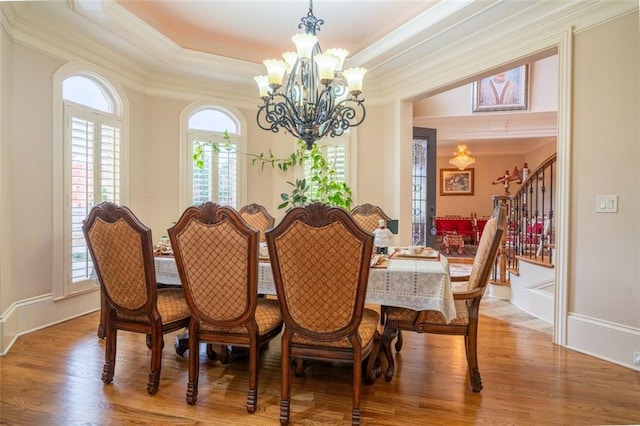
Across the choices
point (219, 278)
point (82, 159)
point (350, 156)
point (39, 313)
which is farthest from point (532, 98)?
point (39, 313)

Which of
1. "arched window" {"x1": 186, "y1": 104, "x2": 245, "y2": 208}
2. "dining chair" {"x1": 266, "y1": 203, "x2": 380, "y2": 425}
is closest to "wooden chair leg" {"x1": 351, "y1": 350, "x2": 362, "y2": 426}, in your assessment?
"dining chair" {"x1": 266, "y1": 203, "x2": 380, "y2": 425}

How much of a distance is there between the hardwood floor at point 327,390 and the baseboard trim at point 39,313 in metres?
0.14

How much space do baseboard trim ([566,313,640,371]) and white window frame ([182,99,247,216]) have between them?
12.9 feet

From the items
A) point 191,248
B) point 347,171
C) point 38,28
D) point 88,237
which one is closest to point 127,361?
point 88,237

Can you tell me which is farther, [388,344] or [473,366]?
[388,344]

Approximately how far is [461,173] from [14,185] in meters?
9.67

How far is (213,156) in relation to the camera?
482cm

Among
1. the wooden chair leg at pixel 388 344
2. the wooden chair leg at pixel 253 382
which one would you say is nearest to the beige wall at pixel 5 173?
the wooden chair leg at pixel 253 382

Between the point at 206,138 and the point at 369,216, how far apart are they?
8.46 ft

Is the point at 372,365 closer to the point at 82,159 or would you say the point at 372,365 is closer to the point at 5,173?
the point at 5,173

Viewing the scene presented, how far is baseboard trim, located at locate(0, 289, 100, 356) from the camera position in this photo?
9.00 ft

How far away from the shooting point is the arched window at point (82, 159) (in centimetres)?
338

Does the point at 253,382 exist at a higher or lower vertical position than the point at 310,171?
lower

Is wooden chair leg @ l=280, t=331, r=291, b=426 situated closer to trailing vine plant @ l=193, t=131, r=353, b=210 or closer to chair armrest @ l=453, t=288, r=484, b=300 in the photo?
chair armrest @ l=453, t=288, r=484, b=300
